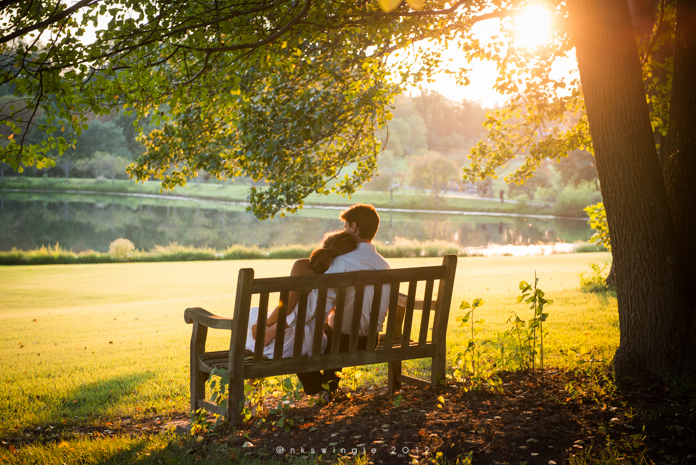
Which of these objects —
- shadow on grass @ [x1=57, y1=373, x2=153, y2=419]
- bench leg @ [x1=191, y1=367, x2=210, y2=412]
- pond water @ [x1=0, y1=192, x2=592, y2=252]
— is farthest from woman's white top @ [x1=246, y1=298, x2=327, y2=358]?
pond water @ [x1=0, y1=192, x2=592, y2=252]

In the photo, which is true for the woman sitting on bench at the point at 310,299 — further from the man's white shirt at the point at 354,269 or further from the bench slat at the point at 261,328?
the bench slat at the point at 261,328

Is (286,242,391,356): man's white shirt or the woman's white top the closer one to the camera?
the woman's white top

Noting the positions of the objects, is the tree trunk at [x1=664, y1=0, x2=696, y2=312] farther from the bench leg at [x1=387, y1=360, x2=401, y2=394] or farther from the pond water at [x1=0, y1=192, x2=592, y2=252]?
the pond water at [x1=0, y1=192, x2=592, y2=252]

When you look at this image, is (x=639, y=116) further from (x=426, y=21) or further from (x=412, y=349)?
(x=426, y=21)

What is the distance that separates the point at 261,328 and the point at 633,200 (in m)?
2.98

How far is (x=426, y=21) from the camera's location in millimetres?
7262

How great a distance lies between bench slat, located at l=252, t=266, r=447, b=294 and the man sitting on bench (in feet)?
0.79

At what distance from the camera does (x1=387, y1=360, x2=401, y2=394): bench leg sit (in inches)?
195

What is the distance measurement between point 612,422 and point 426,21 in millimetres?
5354

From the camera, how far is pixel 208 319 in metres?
4.11

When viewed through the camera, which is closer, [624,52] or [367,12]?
[624,52]

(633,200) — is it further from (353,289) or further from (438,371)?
(353,289)

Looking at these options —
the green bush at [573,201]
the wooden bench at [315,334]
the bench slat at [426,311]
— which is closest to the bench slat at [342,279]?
the wooden bench at [315,334]

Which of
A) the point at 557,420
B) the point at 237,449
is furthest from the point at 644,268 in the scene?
the point at 237,449
